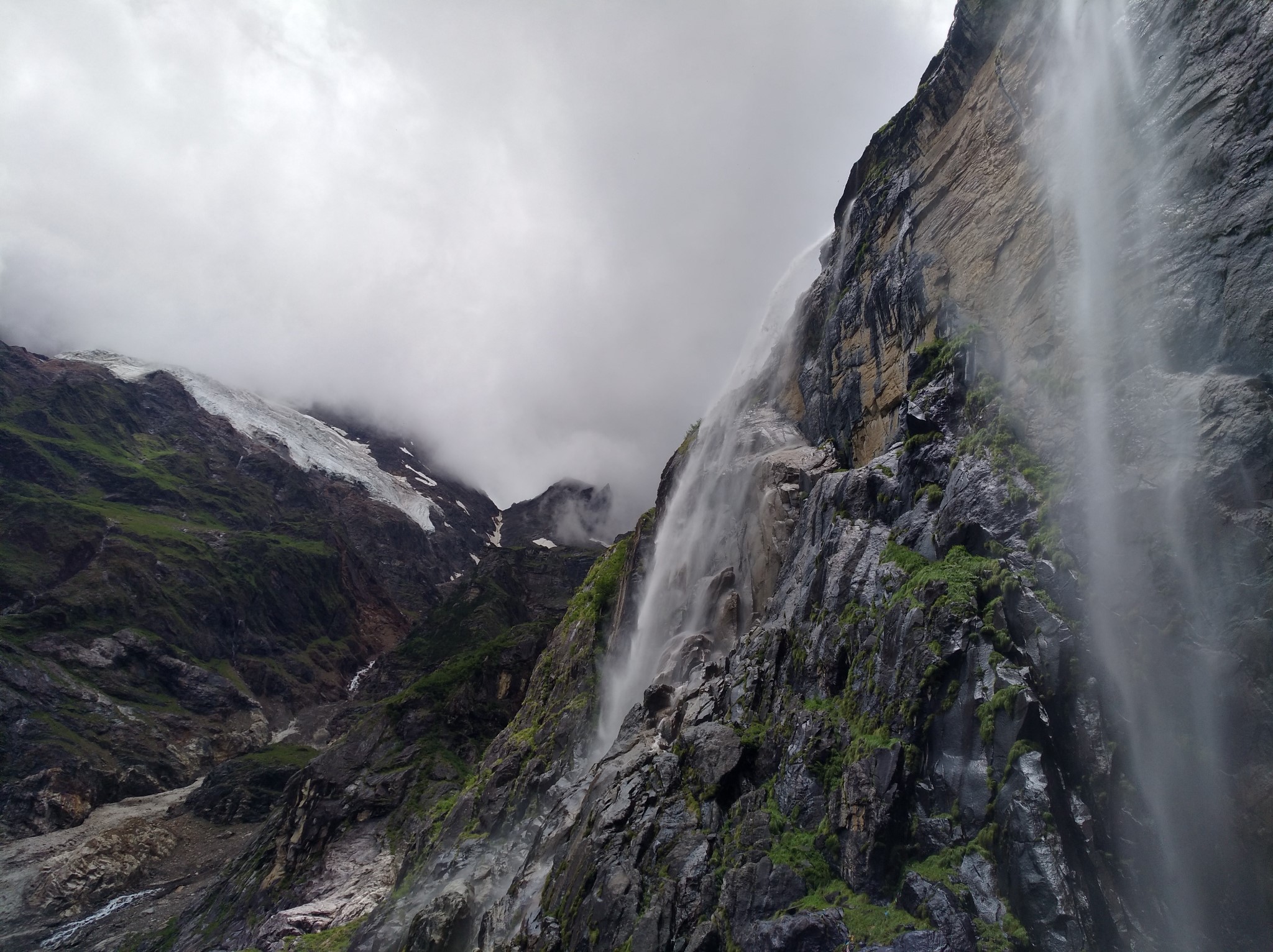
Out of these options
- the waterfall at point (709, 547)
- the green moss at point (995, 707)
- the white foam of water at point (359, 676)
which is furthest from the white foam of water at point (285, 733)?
the green moss at point (995, 707)

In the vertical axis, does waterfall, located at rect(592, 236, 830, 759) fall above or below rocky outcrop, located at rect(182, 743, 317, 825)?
above

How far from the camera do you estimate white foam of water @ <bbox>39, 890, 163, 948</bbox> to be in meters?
65.3

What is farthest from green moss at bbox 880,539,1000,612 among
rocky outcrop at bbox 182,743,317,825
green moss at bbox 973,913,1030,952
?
rocky outcrop at bbox 182,743,317,825

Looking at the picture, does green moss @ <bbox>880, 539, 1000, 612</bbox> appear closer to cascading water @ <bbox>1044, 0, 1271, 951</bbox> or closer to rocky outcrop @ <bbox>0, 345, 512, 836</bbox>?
cascading water @ <bbox>1044, 0, 1271, 951</bbox>

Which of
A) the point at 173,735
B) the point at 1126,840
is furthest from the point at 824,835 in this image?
the point at 173,735

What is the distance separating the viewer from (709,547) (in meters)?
40.8

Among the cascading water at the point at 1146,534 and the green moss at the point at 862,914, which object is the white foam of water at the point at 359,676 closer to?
the green moss at the point at 862,914

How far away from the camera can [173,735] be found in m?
109

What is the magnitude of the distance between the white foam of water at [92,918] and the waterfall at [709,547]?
213ft

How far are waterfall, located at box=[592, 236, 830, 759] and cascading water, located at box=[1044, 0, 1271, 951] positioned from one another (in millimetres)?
17904

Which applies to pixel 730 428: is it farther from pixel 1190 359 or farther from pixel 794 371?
pixel 1190 359

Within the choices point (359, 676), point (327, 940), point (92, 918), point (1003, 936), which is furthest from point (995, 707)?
point (359, 676)

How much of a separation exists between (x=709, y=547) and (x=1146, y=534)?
26026 millimetres

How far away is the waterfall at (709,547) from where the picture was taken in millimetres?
35531
